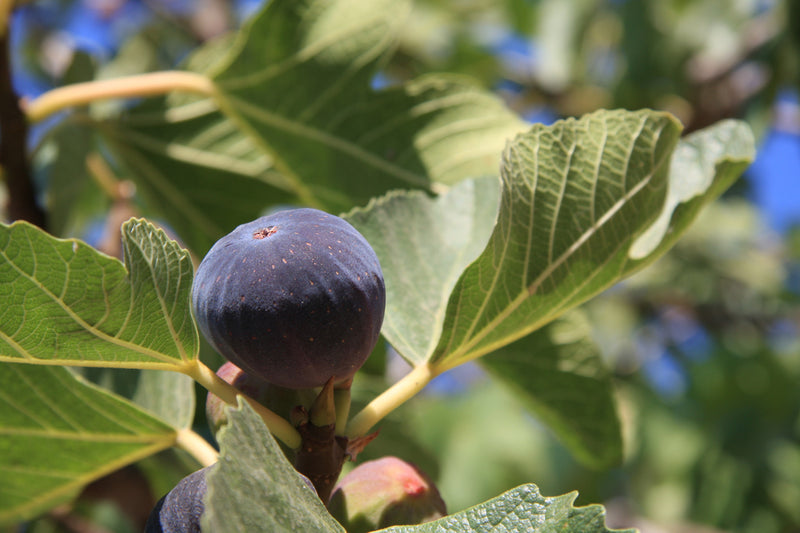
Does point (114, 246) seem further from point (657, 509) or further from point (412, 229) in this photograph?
point (657, 509)

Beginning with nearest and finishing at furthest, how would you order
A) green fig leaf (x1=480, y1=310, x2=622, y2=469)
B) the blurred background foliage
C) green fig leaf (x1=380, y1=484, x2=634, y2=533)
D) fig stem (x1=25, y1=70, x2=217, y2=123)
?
green fig leaf (x1=380, y1=484, x2=634, y2=533) < green fig leaf (x1=480, y1=310, x2=622, y2=469) < fig stem (x1=25, y1=70, x2=217, y2=123) < the blurred background foliage

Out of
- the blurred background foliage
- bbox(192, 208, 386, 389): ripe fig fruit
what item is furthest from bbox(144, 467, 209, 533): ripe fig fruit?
the blurred background foliage

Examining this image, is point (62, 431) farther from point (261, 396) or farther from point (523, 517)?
point (523, 517)

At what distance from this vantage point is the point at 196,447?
845mm

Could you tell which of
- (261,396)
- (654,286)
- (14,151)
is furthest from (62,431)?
(654,286)

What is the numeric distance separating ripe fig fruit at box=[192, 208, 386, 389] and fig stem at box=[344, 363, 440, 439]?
0.06 metres

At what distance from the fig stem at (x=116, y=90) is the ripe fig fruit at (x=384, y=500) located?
0.79m

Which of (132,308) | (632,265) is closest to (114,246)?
(132,308)

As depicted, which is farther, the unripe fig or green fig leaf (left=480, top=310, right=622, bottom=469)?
green fig leaf (left=480, top=310, right=622, bottom=469)

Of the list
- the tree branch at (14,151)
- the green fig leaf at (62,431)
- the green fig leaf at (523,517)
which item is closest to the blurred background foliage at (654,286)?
the tree branch at (14,151)

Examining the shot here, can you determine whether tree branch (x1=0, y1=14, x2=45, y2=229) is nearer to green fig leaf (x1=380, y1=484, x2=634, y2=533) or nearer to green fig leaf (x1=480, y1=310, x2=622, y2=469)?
green fig leaf (x1=480, y1=310, x2=622, y2=469)

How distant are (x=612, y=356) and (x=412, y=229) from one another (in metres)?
3.02

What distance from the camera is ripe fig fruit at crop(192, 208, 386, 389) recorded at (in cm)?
65

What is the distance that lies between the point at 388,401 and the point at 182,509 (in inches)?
8.5
